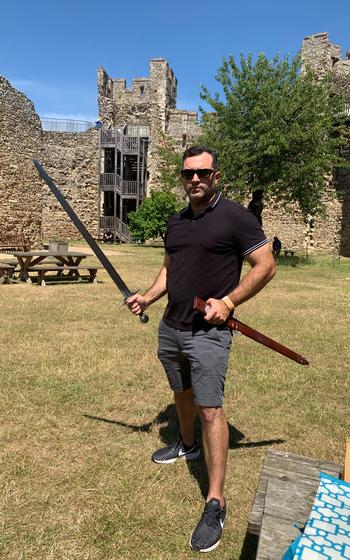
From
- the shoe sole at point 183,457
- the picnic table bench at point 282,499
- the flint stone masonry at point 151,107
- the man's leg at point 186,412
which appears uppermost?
the flint stone masonry at point 151,107

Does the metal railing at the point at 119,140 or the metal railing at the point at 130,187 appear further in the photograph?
the metal railing at the point at 130,187

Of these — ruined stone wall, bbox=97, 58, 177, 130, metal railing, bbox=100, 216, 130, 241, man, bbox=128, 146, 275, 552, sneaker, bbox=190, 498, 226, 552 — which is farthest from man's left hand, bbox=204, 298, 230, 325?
ruined stone wall, bbox=97, 58, 177, 130

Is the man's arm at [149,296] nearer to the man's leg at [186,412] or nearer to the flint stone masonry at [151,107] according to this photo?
the man's leg at [186,412]

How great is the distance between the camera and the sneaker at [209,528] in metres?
2.23

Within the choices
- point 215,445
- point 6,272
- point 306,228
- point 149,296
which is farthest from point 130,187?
point 215,445

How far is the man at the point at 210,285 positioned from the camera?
7.54 feet

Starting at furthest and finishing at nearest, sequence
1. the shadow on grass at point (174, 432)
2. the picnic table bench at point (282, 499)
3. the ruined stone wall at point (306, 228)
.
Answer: the ruined stone wall at point (306, 228) < the shadow on grass at point (174, 432) < the picnic table bench at point (282, 499)

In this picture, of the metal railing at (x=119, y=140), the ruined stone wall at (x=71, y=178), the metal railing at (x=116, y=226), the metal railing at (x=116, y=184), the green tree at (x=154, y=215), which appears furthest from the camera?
the metal railing at (x=119, y=140)

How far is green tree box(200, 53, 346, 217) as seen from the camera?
48.1ft

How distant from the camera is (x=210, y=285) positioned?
241 centimetres

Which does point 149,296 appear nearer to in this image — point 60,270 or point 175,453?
point 175,453

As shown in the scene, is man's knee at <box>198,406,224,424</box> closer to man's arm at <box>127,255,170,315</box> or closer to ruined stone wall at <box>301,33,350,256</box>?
man's arm at <box>127,255,170,315</box>

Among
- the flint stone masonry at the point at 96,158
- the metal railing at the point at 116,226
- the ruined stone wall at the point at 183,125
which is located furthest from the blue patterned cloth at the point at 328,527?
the ruined stone wall at the point at 183,125

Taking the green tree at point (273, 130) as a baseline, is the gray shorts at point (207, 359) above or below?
below
